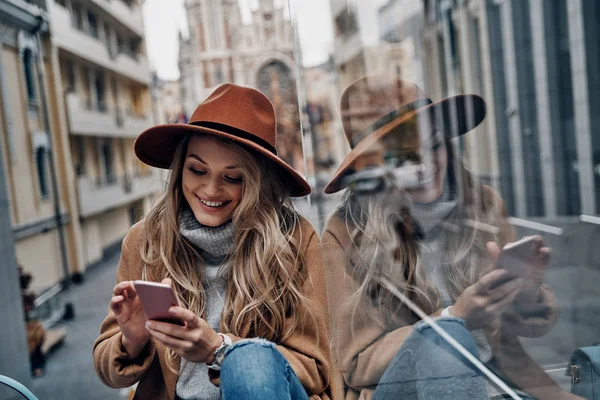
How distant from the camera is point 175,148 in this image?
1.55 metres

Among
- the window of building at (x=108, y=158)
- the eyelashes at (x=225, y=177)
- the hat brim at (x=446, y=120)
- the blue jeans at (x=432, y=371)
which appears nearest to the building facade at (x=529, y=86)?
the hat brim at (x=446, y=120)

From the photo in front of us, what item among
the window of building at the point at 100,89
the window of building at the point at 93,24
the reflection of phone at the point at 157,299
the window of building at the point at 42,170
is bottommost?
the reflection of phone at the point at 157,299

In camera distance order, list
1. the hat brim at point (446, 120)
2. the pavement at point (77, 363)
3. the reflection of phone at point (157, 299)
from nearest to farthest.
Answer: the reflection of phone at point (157, 299) → the hat brim at point (446, 120) → the pavement at point (77, 363)

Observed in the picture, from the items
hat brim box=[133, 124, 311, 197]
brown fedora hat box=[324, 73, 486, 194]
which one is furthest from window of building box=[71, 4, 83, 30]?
brown fedora hat box=[324, 73, 486, 194]

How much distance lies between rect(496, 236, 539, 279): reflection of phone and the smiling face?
25.9 inches

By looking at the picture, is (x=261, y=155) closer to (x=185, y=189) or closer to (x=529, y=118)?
(x=185, y=189)

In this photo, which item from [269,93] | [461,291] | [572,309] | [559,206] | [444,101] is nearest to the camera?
[461,291]

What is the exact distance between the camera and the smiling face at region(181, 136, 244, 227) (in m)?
1.45

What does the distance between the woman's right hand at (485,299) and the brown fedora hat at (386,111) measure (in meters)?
0.43

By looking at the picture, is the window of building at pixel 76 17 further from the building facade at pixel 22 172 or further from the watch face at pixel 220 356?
the watch face at pixel 220 356

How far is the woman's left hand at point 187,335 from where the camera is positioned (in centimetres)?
121

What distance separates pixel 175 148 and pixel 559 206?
1430 mm

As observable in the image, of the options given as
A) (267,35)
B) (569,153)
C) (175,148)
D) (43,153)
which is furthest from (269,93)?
(569,153)

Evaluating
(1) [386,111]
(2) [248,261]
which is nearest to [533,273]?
(1) [386,111]
